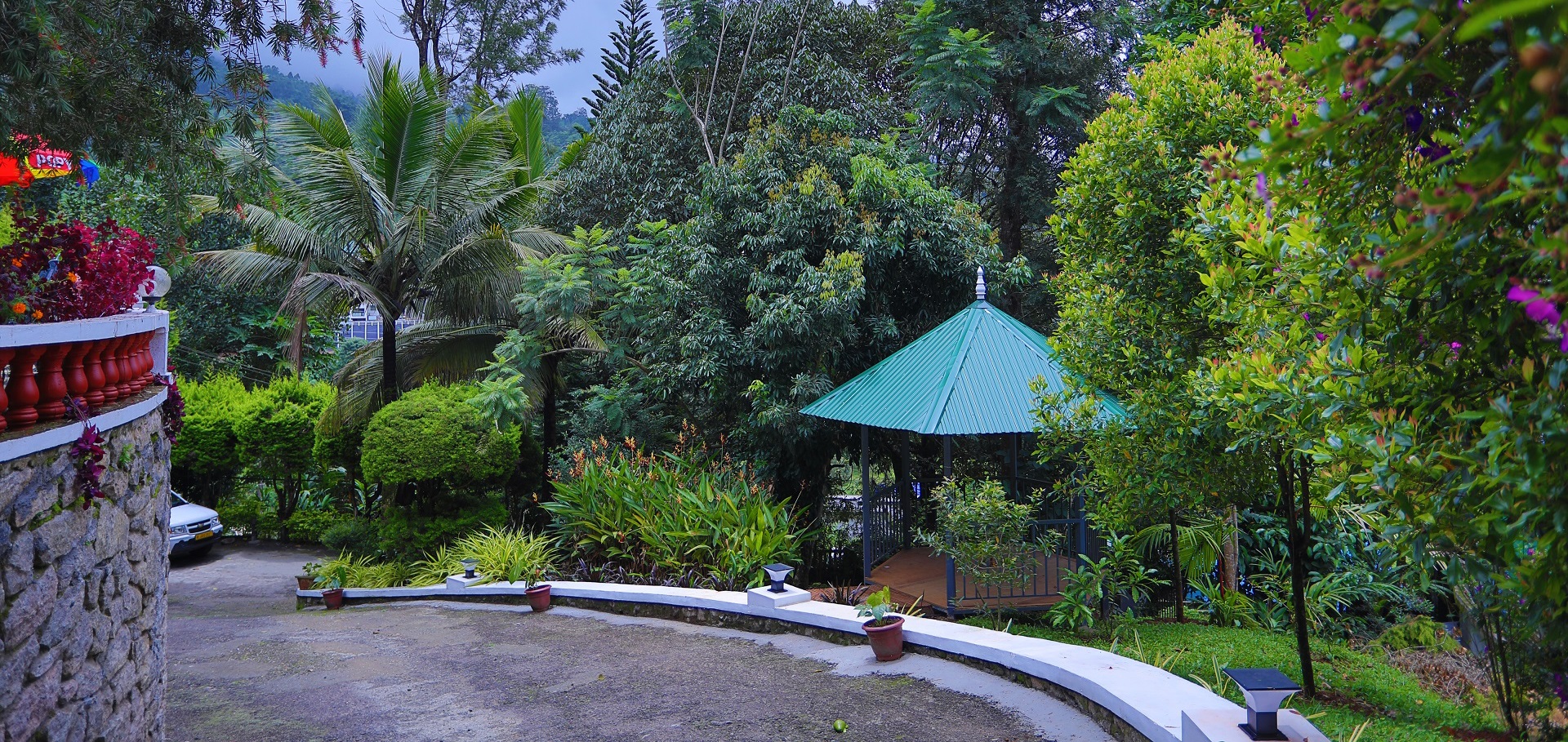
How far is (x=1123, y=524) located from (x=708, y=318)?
252 inches

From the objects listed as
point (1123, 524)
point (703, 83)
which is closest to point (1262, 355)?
point (1123, 524)

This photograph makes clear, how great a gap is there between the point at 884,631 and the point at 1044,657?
131 cm

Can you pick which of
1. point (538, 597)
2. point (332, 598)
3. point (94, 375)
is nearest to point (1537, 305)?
point (94, 375)

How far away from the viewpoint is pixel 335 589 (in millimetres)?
12492

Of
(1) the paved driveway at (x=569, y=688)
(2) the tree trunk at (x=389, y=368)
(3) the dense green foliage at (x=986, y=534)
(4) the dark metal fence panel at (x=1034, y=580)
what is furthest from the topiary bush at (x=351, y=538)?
(3) the dense green foliage at (x=986, y=534)

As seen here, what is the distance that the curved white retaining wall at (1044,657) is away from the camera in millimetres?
4629

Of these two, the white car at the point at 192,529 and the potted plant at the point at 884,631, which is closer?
the potted plant at the point at 884,631

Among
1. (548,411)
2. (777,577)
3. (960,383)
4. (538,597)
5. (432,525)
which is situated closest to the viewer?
(777,577)

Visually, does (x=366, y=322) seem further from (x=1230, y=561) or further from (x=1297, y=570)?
(x=1297, y=570)


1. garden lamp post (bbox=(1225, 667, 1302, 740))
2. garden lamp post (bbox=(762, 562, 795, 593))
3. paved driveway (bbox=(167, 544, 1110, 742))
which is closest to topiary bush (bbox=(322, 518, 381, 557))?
paved driveway (bbox=(167, 544, 1110, 742))

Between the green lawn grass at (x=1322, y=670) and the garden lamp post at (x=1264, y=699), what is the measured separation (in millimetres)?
704

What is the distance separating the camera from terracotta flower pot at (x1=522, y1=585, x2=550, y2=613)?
33.4 feet

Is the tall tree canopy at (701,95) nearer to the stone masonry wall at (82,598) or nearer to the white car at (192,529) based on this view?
the white car at (192,529)

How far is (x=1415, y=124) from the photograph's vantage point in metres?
2.47
